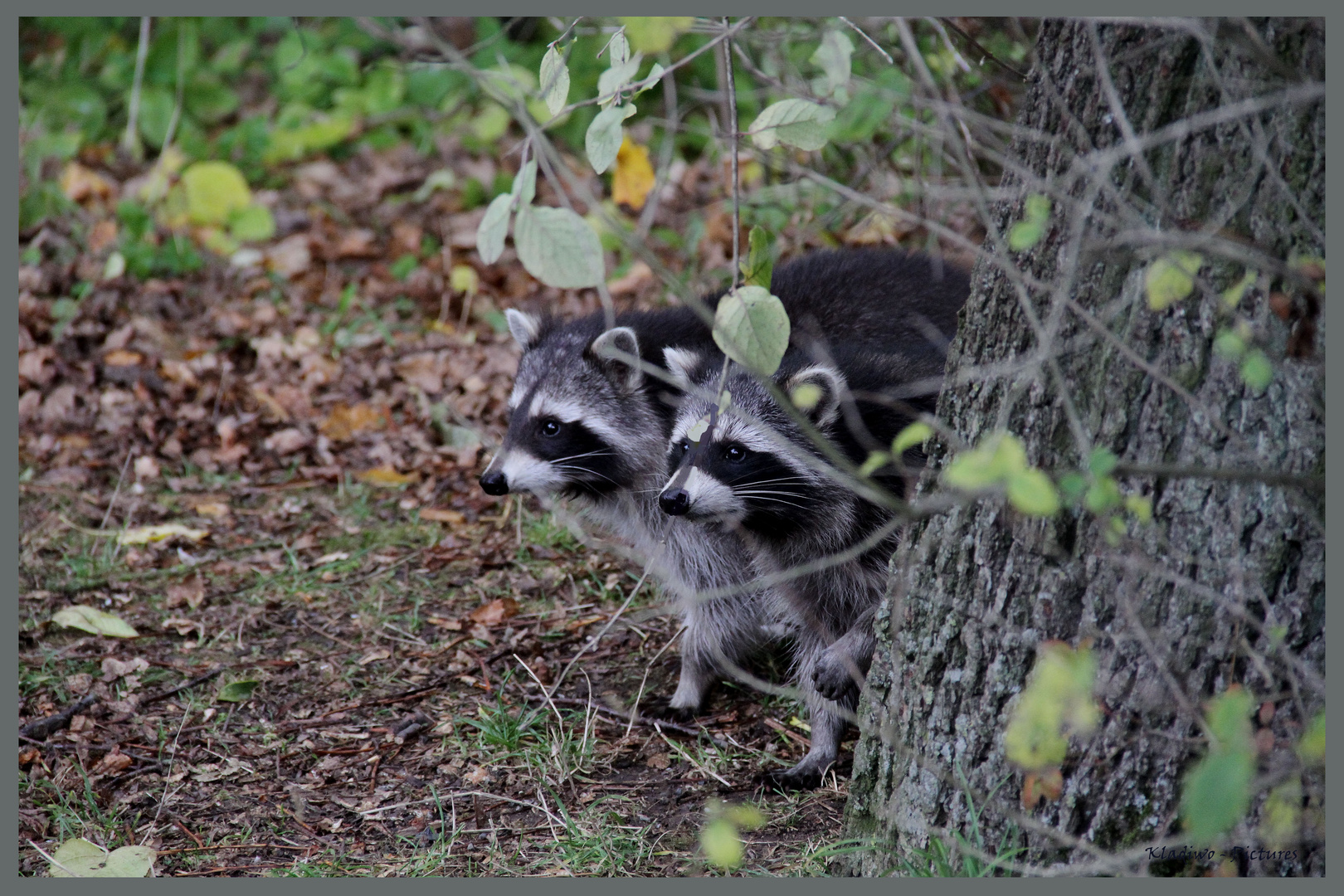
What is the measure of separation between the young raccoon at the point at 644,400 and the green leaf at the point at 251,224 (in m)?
2.97

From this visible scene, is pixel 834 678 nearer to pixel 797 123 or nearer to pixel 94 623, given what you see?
pixel 797 123

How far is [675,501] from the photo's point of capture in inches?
138

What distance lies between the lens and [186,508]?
5039 mm

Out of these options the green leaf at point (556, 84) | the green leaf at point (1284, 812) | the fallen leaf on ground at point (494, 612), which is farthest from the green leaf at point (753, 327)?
the fallen leaf on ground at point (494, 612)

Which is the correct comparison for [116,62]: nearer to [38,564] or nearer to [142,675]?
[38,564]

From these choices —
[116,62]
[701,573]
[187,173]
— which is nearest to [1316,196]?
[701,573]

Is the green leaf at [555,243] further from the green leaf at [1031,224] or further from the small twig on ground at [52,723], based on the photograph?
the small twig on ground at [52,723]

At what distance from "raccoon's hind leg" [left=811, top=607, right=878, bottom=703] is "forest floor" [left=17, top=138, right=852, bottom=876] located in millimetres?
267

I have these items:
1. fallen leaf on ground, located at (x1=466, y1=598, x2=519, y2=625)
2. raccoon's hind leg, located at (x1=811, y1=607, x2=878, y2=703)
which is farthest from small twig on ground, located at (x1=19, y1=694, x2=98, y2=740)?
raccoon's hind leg, located at (x1=811, y1=607, x2=878, y2=703)

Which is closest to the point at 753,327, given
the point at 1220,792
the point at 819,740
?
the point at 1220,792

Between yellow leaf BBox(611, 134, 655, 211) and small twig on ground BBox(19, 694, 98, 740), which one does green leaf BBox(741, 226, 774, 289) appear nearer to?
small twig on ground BBox(19, 694, 98, 740)

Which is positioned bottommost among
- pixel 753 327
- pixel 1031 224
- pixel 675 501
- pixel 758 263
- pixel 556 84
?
pixel 675 501

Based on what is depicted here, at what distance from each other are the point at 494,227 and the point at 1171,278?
4.07 feet

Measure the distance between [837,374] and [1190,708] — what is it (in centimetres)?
158
